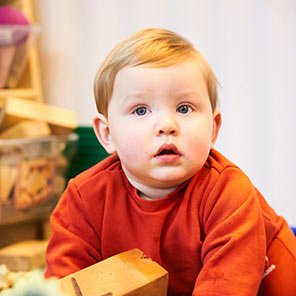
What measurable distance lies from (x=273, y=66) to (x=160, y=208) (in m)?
0.68

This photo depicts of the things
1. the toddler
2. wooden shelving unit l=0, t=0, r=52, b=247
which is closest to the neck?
the toddler

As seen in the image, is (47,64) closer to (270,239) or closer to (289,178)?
(289,178)

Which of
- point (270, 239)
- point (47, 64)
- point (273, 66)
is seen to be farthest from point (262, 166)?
point (47, 64)

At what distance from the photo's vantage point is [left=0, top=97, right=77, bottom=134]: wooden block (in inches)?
60.7

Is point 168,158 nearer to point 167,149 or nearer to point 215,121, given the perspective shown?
point 167,149

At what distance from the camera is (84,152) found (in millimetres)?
1689

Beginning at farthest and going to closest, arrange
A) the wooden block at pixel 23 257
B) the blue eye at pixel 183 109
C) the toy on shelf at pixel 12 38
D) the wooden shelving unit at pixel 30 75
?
1. the wooden shelving unit at pixel 30 75
2. the toy on shelf at pixel 12 38
3. the wooden block at pixel 23 257
4. the blue eye at pixel 183 109

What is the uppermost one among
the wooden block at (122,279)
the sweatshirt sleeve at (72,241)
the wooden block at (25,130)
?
the wooden block at (122,279)

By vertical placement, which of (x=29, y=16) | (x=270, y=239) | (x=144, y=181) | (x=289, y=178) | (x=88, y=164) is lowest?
(x=88, y=164)

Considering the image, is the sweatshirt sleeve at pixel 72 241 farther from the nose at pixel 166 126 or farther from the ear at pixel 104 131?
the nose at pixel 166 126

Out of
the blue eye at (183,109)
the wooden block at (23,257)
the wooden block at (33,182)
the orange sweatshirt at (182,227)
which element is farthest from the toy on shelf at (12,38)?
the blue eye at (183,109)

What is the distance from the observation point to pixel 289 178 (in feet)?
4.14

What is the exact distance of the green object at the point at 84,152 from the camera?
1.67 meters

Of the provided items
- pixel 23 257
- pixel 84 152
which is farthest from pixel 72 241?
pixel 84 152
